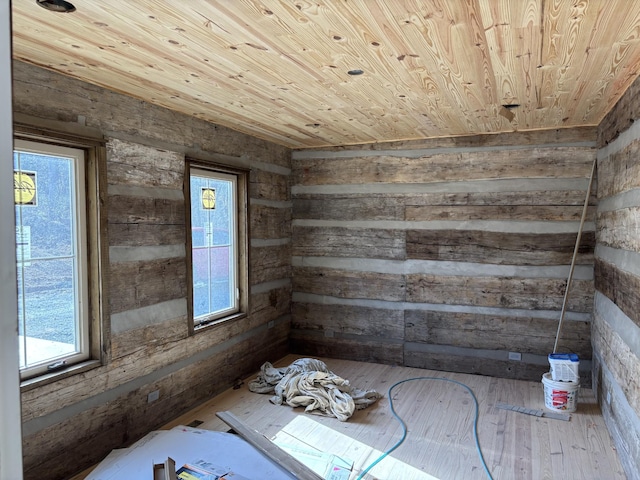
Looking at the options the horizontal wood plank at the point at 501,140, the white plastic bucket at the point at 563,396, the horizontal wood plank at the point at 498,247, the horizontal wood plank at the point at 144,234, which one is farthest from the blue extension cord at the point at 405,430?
the horizontal wood plank at the point at 501,140

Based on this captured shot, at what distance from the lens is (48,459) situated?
2758 millimetres

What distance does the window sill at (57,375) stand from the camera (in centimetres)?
262

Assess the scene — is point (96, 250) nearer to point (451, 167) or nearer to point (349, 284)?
point (349, 284)

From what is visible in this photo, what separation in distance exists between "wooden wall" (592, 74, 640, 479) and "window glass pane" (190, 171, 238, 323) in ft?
10.9

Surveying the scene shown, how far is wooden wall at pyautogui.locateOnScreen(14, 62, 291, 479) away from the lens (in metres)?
2.75

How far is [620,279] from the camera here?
324 cm

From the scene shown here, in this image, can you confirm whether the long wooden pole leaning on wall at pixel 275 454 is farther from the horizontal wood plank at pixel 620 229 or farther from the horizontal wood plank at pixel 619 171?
the horizontal wood plank at pixel 619 171

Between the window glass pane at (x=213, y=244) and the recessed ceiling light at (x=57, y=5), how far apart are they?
2169 mm

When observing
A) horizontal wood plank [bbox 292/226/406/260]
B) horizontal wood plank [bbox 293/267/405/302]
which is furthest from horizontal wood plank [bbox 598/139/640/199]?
horizontal wood plank [bbox 293/267/405/302]

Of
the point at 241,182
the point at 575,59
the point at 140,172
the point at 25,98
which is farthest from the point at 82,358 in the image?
the point at 575,59

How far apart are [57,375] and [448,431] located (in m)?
2.82

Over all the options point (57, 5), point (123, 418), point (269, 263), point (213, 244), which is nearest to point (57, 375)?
Answer: point (123, 418)

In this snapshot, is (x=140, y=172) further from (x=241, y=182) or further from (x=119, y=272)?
(x=241, y=182)

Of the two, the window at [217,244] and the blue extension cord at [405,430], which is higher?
the window at [217,244]
